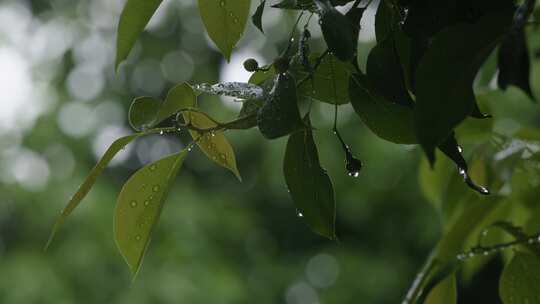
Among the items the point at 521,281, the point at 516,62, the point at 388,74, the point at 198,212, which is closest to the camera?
the point at 516,62

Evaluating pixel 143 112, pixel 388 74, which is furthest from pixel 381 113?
pixel 143 112

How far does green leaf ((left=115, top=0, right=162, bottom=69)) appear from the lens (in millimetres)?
521

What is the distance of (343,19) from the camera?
0.43 m

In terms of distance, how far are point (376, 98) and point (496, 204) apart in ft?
1.29

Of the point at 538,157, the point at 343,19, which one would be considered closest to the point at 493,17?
the point at 343,19

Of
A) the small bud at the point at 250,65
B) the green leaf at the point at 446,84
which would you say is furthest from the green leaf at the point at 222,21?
the green leaf at the point at 446,84

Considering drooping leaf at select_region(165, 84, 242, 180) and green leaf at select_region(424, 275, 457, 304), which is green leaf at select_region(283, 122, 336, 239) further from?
green leaf at select_region(424, 275, 457, 304)

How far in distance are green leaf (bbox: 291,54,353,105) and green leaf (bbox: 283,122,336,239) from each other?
42 millimetres

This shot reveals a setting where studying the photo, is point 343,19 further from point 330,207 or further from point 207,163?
point 207,163

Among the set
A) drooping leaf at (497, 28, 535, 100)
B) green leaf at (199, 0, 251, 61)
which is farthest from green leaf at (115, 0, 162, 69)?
drooping leaf at (497, 28, 535, 100)

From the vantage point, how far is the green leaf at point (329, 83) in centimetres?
52

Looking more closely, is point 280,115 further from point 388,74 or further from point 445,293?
point 445,293

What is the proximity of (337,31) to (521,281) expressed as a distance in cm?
27

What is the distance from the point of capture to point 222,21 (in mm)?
525
